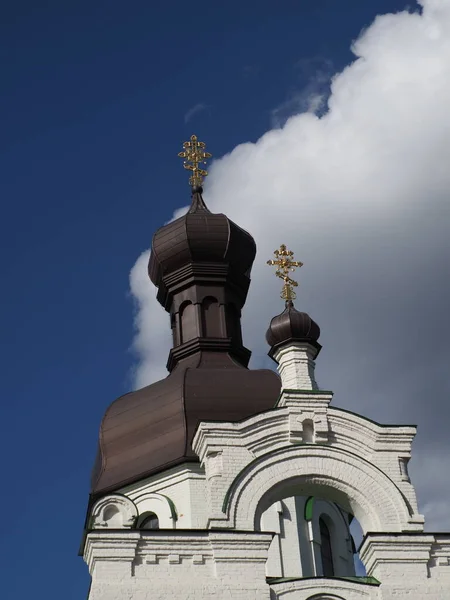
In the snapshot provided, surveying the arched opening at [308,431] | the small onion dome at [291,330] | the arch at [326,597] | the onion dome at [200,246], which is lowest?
the arch at [326,597]

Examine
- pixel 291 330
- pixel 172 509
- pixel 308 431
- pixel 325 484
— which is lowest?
pixel 325 484

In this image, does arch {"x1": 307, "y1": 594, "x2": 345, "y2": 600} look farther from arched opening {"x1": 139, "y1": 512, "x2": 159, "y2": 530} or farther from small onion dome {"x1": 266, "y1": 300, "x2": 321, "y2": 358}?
arched opening {"x1": 139, "y1": 512, "x2": 159, "y2": 530}

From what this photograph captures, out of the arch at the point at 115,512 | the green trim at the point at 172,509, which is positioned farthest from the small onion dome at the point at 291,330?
the arch at the point at 115,512

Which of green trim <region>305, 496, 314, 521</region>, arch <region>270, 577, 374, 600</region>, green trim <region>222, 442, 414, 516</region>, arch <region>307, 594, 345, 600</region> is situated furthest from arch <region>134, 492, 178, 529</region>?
arch <region>307, 594, 345, 600</region>

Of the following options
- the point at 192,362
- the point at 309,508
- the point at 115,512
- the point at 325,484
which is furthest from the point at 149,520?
the point at 325,484

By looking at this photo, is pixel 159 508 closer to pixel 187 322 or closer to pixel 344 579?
pixel 344 579

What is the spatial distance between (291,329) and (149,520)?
4241 mm

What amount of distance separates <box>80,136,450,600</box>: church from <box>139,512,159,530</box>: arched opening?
0.03 metres

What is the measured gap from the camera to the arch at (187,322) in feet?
86.1

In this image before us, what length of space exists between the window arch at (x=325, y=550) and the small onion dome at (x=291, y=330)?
3.47 m

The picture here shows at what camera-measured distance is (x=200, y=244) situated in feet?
89.2

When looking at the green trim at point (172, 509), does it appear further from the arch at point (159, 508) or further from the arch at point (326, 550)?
the arch at point (326, 550)

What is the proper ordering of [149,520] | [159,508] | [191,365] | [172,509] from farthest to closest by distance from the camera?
[191,365], [149,520], [159,508], [172,509]

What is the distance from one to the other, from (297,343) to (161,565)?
4955 millimetres
